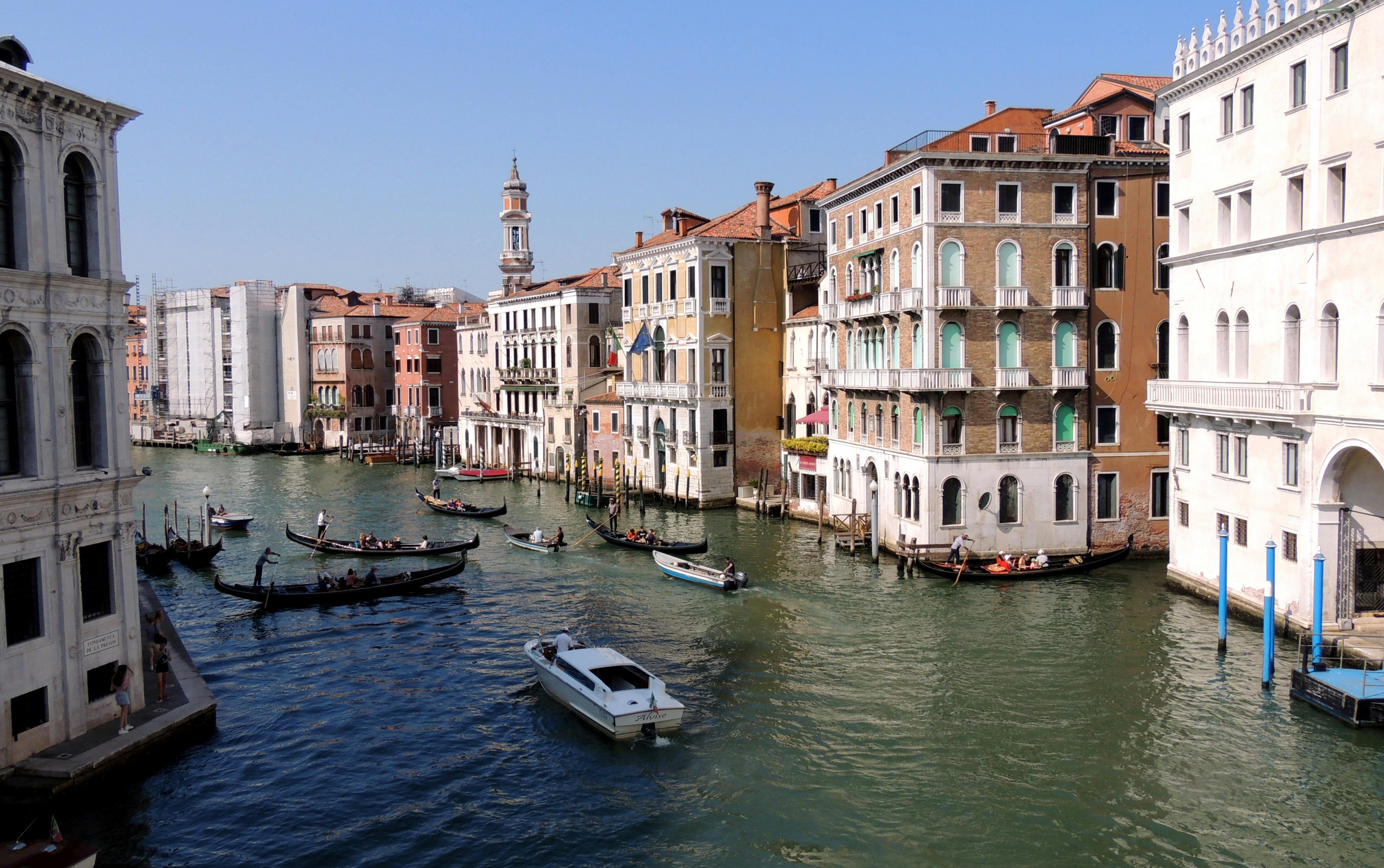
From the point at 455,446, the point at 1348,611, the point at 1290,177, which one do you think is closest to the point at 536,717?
the point at 1348,611

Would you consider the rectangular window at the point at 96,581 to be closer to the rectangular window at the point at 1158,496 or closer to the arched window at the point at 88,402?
the arched window at the point at 88,402

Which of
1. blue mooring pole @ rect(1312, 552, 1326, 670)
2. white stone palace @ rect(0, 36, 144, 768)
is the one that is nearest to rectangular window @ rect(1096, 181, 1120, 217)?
blue mooring pole @ rect(1312, 552, 1326, 670)

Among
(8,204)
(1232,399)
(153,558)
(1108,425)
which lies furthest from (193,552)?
(1232,399)

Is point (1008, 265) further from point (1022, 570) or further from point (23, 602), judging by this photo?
point (23, 602)

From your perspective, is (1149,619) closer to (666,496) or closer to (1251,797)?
(1251,797)

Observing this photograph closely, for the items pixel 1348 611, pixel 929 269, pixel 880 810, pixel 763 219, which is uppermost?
pixel 763 219

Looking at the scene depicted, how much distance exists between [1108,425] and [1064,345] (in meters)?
2.56

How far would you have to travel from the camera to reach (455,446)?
229 feet

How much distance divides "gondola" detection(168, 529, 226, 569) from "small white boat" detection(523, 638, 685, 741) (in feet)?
56.5

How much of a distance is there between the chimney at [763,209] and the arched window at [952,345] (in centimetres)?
1504

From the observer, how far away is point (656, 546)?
1299 inches

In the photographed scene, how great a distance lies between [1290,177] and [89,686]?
71.8 ft

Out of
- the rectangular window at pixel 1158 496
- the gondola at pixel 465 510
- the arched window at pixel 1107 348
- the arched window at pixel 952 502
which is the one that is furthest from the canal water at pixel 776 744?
the gondola at pixel 465 510

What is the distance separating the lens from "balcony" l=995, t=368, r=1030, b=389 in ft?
94.9
